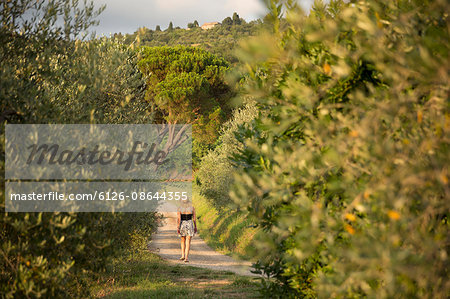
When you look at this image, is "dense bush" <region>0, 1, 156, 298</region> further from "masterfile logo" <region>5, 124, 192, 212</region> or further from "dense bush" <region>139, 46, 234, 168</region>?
"dense bush" <region>139, 46, 234, 168</region>

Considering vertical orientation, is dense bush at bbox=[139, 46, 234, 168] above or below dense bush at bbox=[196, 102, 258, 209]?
above

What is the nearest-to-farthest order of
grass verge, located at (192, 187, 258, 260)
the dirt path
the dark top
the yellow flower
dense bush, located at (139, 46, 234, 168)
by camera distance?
the yellow flower
the dark top
the dirt path
grass verge, located at (192, 187, 258, 260)
dense bush, located at (139, 46, 234, 168)

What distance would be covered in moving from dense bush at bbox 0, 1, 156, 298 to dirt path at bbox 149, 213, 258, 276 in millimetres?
9324

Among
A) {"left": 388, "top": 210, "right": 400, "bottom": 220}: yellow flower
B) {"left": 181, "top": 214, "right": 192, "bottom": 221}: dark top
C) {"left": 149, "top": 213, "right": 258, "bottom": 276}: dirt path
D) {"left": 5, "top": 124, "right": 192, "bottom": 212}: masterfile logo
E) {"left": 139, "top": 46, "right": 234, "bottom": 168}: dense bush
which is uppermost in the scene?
{"left": 139, "top": 46, "right": 234, "bottom": 168}: dense bush

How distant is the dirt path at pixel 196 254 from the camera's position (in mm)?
18562

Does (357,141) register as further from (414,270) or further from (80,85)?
(80,85)

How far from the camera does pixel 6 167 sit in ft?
17.6

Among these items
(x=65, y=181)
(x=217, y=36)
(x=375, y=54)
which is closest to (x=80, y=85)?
(x=65, y=181)

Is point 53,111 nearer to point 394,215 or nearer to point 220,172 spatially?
point 394,215

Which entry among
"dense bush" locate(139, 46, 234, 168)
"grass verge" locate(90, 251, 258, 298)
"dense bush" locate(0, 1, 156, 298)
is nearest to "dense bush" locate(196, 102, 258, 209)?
"dense bush" locate(139, 46, 234, 168)

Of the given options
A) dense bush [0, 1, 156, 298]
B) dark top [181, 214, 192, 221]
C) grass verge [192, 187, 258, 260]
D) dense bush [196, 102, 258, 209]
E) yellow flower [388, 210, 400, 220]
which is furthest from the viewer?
dense bush [196, 102, 258, 209]

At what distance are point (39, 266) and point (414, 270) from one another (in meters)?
4.49

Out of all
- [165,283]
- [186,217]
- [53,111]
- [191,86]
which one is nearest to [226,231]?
[186,217]

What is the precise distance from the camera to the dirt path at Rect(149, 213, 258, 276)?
731 inches
